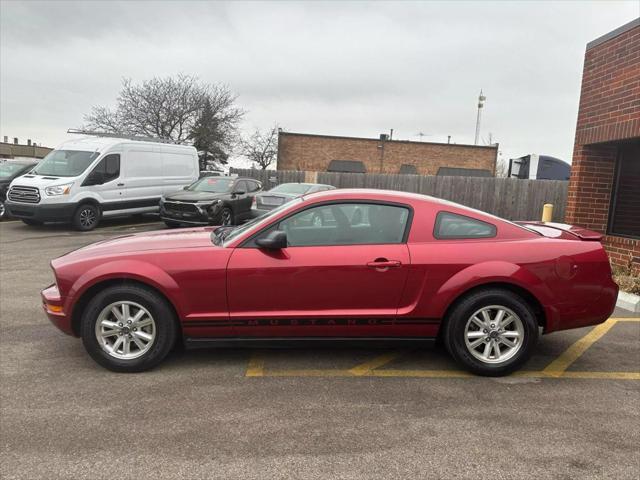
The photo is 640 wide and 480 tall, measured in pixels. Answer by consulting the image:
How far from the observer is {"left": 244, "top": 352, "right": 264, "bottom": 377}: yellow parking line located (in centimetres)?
374

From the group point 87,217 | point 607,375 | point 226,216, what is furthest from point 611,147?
point 87,217

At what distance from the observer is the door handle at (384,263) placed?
3.61 m

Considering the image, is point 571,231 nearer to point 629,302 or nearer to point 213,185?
point 629,302

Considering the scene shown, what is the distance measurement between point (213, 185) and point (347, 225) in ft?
33.3

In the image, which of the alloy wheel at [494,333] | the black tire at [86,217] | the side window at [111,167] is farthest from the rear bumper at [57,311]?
the side window at [111,167]

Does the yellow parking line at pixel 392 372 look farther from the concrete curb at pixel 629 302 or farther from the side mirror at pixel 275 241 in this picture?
the concrete curb at pixel 629 302

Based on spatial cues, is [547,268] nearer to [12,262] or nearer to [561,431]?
[561,431]

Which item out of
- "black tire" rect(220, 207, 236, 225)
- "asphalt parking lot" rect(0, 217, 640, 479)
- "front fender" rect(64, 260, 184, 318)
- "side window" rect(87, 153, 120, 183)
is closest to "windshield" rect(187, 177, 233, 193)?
"black tire" rect(220, 207, 236, 225)

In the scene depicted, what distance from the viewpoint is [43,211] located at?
1117cm

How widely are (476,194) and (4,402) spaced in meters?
17.6

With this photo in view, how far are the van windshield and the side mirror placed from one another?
999 cm

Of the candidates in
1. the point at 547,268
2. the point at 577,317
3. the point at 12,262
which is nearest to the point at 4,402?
the point at 547,268

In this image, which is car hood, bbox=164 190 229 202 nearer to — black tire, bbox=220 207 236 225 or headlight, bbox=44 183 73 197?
black tire, bbox=220 207 236 225

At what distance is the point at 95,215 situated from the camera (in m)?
12.1
